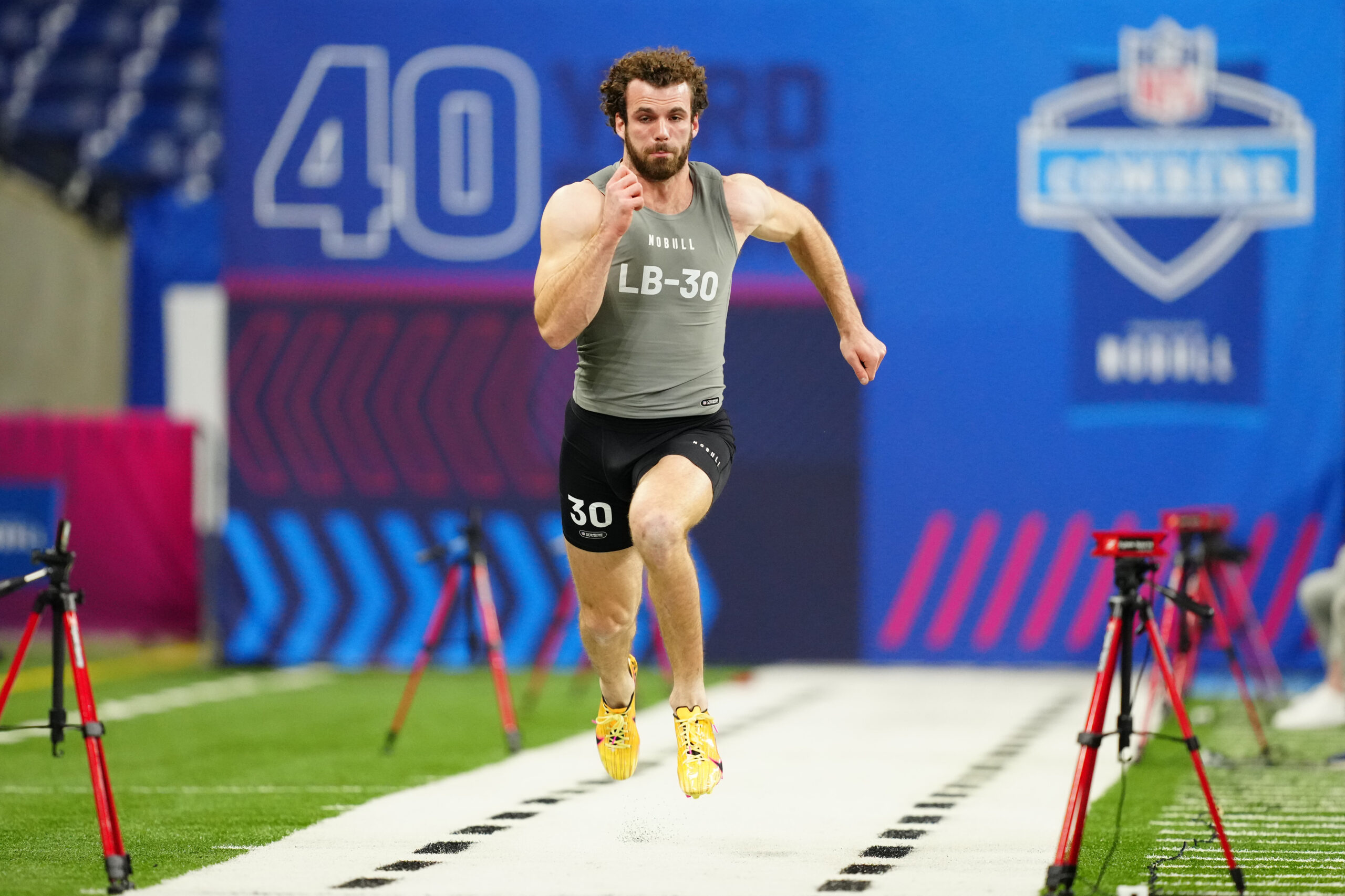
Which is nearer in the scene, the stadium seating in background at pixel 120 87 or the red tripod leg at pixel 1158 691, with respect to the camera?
the red tripod leg at pixel 1158 691

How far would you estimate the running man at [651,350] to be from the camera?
17.2 feet

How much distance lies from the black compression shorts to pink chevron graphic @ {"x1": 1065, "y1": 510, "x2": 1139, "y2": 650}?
6.44 m

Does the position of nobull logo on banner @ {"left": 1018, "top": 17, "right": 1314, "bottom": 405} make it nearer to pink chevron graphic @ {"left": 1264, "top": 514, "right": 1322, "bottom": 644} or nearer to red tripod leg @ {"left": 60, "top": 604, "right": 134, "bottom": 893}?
pink chevron graphic @ {"left": 1264, "top": 514, "right": 1322, "bottom": 644}

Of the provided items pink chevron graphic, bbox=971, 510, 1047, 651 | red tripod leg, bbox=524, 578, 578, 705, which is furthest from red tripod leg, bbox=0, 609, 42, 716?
pink chevron graphic, bbox=971, 510, 1047, 651

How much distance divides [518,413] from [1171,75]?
4.77m

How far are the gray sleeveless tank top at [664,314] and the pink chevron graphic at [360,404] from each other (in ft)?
21.7

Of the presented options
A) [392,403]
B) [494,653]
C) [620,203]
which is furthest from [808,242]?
[392,403]

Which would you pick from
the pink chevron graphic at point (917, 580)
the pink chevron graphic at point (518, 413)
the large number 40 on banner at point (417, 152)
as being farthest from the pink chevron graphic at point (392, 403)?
the pink chevron graphic at point (917, 580)

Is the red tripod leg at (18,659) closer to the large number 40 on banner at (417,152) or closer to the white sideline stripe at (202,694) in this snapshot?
the white sideline stripe at (202,694)

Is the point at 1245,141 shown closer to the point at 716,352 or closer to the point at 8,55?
the point at 716,352

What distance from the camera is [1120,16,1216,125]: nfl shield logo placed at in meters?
11.6

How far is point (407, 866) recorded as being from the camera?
5.33 meters

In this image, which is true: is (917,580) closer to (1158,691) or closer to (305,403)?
(1158,691)

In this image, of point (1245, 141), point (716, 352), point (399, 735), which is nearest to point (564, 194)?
point (716, 352)
